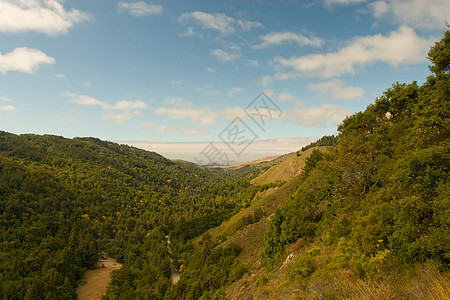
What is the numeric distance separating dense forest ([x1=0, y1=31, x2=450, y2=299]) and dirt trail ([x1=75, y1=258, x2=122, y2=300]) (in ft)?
10.5

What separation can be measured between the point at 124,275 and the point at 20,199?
66.2m

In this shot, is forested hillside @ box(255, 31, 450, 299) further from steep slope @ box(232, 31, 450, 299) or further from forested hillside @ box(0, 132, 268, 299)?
forested hillside @ box(0, 132, 268, 299)

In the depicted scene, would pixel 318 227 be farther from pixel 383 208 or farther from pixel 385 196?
pixel 383 208

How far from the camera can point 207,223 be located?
90500 millimetres

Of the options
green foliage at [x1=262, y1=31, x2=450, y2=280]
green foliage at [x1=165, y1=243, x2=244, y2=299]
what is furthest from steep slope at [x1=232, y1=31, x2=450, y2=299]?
green foliage at [x1=165, y1=243, x2=244, y2=299]

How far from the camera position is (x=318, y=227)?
23.6 m

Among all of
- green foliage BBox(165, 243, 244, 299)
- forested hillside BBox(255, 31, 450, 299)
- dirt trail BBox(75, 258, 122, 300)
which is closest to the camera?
forested hillside BBox(255, 31, 450, 299)

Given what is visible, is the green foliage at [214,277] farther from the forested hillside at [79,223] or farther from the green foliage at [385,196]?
the forested hillside at [79,223]

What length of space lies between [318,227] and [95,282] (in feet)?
254

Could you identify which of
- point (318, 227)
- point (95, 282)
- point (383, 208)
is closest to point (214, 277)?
point (318, 227)

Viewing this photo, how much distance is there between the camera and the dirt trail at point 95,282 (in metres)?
63.5

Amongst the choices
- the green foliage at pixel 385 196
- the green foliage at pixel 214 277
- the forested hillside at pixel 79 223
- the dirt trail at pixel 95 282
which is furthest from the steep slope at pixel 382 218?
the dirt trail at pixel 95 282

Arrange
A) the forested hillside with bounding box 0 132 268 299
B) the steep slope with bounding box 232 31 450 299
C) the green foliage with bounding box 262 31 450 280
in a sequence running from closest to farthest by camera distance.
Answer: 1. the steep slope with bounding box 232 31 450 299
2. the green foliage with bounding box 262 31 450 280
3. the forested hillside with bounding box 0 132 268 299

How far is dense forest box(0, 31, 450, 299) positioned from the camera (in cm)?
1027
